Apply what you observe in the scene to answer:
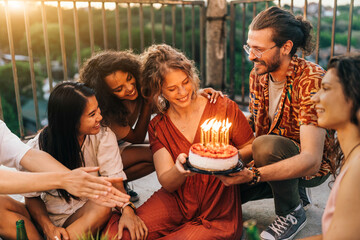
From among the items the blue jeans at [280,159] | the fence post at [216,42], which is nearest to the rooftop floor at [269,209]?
the blue jeans at [280,159]

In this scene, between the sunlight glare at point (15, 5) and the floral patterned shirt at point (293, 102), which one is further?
the sunlight glare at point (15, 5)

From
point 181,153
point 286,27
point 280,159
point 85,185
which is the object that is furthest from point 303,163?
point 85,185

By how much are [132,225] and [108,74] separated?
1.30 metres

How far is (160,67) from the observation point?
283 centimetres

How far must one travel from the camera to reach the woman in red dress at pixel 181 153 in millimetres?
2674

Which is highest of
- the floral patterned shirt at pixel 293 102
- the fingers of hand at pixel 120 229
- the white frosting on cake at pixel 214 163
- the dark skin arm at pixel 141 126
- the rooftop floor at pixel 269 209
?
the floral patterned shirt at pixel 293 102

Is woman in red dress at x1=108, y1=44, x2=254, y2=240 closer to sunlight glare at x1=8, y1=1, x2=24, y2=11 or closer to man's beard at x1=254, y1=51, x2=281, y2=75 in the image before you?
man's beard at x1=254, y1=51, x2=281, y2=75

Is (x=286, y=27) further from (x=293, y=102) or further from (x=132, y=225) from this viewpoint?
(x=132, y=225)

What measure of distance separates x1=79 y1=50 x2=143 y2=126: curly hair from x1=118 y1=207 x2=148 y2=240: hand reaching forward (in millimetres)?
802

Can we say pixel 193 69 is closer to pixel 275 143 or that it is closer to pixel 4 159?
pixel 275 143

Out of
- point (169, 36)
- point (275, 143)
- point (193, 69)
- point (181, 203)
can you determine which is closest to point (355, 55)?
point (275, 143)

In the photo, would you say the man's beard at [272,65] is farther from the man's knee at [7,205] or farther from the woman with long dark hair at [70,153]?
the man's knee at [7,205]

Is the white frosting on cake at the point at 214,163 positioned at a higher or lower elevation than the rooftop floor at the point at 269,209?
higher

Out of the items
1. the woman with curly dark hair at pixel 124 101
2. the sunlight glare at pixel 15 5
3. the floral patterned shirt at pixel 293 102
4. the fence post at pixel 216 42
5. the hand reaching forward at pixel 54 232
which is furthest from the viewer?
the fence post at pixel 216 42
